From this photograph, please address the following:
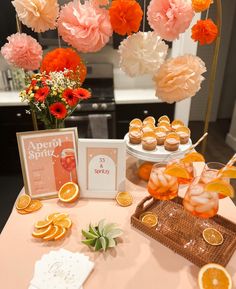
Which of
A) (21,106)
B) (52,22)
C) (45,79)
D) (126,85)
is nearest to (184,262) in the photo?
(45,79)

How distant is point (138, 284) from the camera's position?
82 centimetres

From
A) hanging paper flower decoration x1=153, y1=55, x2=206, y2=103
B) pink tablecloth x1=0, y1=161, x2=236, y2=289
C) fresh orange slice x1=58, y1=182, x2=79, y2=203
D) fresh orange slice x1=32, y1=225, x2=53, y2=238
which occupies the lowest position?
pink tablecloth x1=0, y1=161, x2=236, y2=289

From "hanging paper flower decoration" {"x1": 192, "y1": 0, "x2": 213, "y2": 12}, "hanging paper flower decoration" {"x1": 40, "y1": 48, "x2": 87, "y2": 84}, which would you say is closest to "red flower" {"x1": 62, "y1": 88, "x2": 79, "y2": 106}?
"hanging paper flower decoration" {"x1": 40, "y1": 48, "x2": 87, "y2": 84}

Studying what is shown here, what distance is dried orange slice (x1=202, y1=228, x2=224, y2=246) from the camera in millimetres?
965

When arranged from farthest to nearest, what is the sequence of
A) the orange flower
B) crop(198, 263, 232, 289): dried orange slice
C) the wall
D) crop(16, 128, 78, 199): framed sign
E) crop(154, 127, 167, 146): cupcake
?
the wall < crop(154, 127, 167, 146): cupcake < crop(16, 128, 78, 199): framed sign < the orange flower < crop(198, 263, 232, 289): dried orange slice

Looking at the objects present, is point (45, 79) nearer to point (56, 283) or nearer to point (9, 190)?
point (56, 283)

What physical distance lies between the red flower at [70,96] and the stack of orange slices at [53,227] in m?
0.45

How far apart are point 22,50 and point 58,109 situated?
295mm

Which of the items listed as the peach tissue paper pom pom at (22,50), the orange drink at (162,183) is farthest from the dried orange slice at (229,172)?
the peach tissue paper pom pom at (22,50)

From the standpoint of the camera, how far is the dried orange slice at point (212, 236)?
965 mm

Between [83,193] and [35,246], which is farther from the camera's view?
[83,193]

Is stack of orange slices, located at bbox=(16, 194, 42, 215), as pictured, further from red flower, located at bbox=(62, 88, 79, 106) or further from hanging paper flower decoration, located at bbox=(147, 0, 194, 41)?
hanging paper flower decoration, located at bbox=(147, 0, 194, 41)

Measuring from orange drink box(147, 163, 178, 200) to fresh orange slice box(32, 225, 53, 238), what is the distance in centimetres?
41

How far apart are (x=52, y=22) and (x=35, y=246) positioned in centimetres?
85
